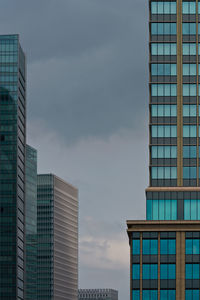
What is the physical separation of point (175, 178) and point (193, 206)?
7.20 meters

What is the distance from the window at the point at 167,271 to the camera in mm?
169125

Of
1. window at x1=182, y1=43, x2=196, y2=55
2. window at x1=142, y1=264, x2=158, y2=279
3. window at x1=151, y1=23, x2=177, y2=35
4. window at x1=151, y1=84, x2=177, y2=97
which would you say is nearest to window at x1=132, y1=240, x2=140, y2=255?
window at x1=142, y1=264, x2=158, y2=279

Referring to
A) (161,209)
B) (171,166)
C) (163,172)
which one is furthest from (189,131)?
(161,209)

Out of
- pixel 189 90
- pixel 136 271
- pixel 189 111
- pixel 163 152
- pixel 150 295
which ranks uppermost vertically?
pixel 189 90

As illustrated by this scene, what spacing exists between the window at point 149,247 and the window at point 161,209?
5588 millimetres

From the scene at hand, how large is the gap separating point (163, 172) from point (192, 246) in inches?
680

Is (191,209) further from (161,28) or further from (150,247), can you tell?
(161,28)

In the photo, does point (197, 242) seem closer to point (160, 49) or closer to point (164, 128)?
point (164, 128)

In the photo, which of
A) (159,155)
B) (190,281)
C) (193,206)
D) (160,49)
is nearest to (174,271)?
(190,281)

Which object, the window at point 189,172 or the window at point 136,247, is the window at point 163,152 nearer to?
the window at point 189,172

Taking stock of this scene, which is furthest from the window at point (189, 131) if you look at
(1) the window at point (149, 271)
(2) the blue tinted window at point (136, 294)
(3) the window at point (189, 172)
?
(2) the blue tinted window at point (136, 294)

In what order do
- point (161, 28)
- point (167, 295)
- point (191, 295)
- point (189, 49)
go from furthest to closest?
point (161, 28) → point (189, 49) → point (191, 295) → point (167, 295)

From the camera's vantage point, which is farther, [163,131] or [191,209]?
[163,131]

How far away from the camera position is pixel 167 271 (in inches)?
6668
